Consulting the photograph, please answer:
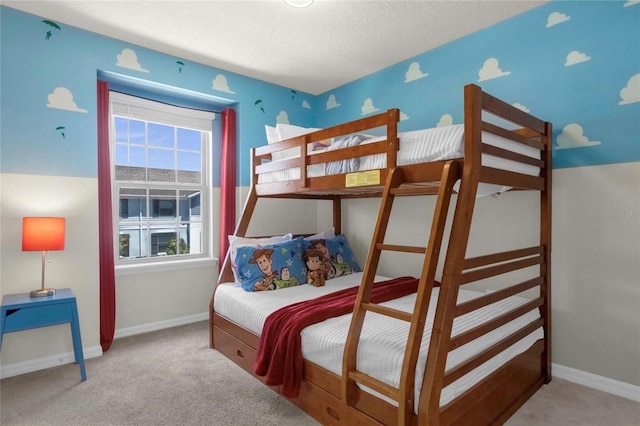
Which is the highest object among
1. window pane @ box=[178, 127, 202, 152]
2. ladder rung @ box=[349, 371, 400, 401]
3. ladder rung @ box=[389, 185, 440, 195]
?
window pane @ box=[178, 127, 202, 152]

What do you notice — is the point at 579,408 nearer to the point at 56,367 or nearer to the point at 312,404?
the point at 312,404

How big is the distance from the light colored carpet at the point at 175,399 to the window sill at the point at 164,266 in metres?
0.76

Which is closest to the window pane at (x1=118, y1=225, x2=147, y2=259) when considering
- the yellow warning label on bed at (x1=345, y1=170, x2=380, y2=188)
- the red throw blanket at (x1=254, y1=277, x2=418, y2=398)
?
the red throw blanket at (x1=254, y1=277, x2=418, y2=398)

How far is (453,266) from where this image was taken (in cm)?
152

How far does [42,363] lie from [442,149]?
304cm

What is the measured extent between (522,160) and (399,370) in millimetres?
1356

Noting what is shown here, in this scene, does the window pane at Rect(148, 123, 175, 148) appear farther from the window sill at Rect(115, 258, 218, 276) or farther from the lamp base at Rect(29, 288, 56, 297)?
the lamp base at Rect(29, 288, 56, 297)

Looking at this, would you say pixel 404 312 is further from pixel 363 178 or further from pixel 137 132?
pixel 137 132

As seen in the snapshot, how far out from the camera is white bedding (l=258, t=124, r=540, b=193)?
1734mm

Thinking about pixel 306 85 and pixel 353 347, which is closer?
pixel 353 347

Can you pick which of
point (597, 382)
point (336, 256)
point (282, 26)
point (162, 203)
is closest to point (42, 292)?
point (162, 203)

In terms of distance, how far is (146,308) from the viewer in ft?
10.9

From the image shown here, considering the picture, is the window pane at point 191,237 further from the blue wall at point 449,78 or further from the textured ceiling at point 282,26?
the textured ceiling at point 282,26

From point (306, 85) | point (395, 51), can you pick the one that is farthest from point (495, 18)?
point (306, 85)
